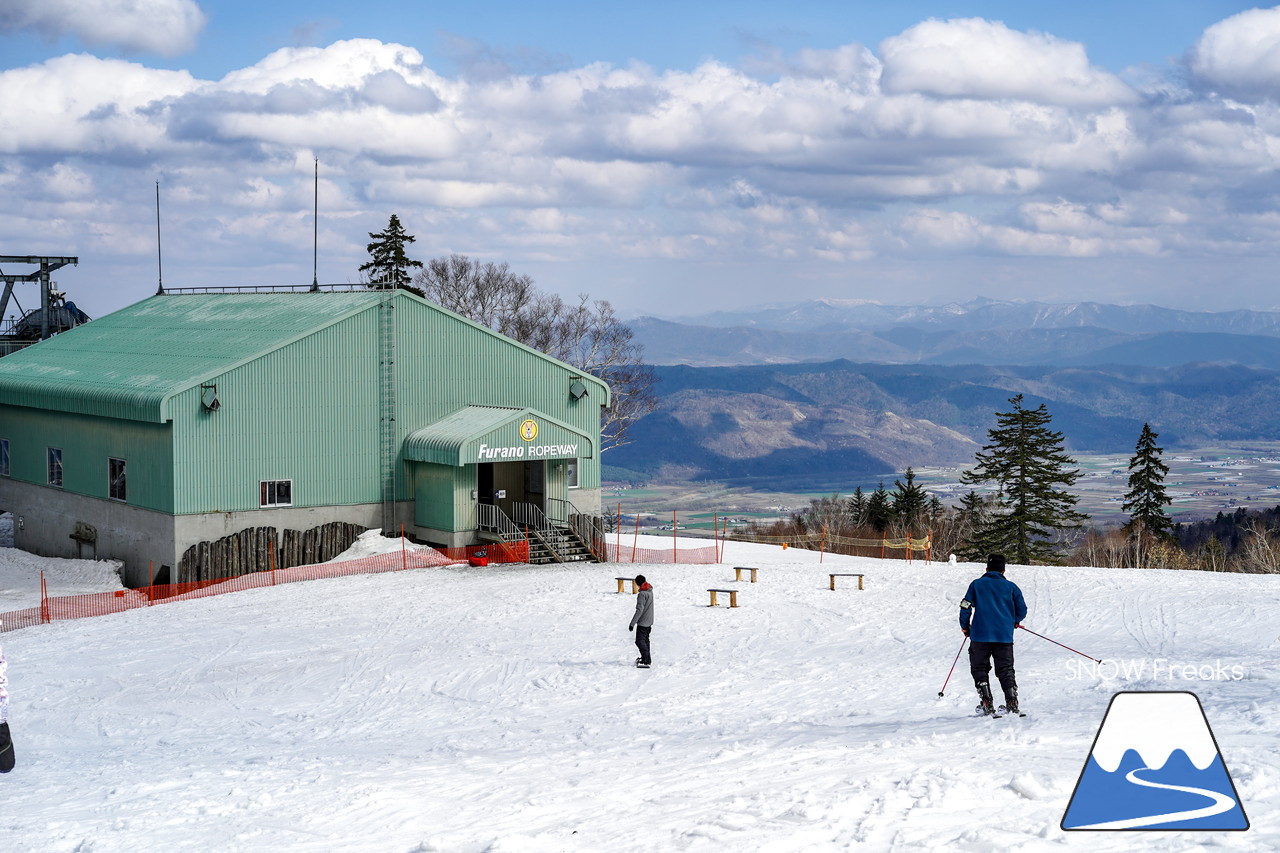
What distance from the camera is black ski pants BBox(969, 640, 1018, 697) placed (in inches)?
544

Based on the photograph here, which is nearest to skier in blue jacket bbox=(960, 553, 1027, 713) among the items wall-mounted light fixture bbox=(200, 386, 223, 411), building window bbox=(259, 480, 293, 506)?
wall-mounted light fixture bbox=(200, 386, 223, 411)

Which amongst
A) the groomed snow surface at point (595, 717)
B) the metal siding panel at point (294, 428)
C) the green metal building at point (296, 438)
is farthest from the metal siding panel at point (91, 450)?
the groomed snow surface at point (595, 717)

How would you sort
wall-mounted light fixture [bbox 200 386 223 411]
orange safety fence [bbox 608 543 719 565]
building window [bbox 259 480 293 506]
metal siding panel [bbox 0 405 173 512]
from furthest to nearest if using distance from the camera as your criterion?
1. orange safety fence [bbox 608 543 719 565]
2. building window [bbox 259 480 293 506]
3. metal siding panel [bbox 0 405 173 512]
4. wall-mounted light fixture [bbox 200 386 223 411]

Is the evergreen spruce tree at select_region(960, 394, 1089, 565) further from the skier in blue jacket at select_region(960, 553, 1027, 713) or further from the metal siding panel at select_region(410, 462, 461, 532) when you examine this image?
the skier in blue jacket at select_region(960, 553, 1027, 713)

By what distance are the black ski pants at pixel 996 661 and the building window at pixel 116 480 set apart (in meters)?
28.6

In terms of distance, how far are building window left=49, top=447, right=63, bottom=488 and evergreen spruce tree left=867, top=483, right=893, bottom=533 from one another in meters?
56.9

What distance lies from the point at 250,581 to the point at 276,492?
302cm

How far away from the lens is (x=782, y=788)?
36.3 feet

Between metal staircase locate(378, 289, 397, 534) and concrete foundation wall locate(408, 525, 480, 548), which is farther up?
metal staircase locate(378, 289, 397, 534)

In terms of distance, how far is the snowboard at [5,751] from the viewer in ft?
45.2

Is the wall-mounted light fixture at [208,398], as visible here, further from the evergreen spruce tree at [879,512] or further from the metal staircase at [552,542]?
the evergreen spruce tree at [879,512]

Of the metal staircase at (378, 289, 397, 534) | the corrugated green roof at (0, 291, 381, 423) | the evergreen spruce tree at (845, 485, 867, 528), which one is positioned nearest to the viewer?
the corrugated green roof at (0, 291, 381, 423)

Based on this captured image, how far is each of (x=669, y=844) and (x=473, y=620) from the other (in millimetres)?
15946

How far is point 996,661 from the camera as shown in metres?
14.0
